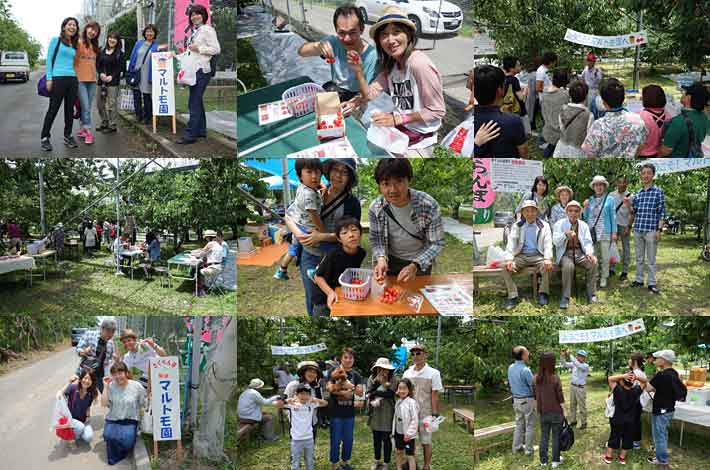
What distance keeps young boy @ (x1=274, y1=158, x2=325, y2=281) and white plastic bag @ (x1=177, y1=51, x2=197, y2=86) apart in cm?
115

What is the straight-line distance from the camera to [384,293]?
6816 millimetres

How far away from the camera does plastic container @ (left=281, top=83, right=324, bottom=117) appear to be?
22.4 feet

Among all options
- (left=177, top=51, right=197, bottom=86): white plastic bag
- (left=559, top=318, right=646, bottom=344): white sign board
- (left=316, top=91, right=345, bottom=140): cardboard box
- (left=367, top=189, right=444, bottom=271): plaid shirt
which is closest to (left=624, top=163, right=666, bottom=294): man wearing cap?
(left=559, top=318, right=646, bottom=344): white sign board

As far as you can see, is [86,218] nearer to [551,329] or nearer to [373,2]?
[373,2]

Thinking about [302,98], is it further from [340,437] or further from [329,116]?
[340,437]

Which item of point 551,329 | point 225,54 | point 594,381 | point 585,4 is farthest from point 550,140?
point 225,54

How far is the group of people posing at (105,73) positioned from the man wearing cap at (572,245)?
327cm

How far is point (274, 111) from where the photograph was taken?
22.5ft

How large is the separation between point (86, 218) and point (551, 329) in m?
4.25

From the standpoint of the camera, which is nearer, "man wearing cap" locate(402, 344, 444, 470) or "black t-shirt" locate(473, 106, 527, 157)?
"black t-shirt" locate(473, 106, 527, 157)

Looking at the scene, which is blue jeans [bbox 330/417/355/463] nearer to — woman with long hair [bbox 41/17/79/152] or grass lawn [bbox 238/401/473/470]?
grass lawn [bbox 238/401/473/470]

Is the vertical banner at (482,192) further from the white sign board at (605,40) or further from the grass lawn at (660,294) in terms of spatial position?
the white sign board at (605,40)

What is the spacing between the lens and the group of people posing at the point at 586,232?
6984 mm

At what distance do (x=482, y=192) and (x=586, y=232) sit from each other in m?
0.99
